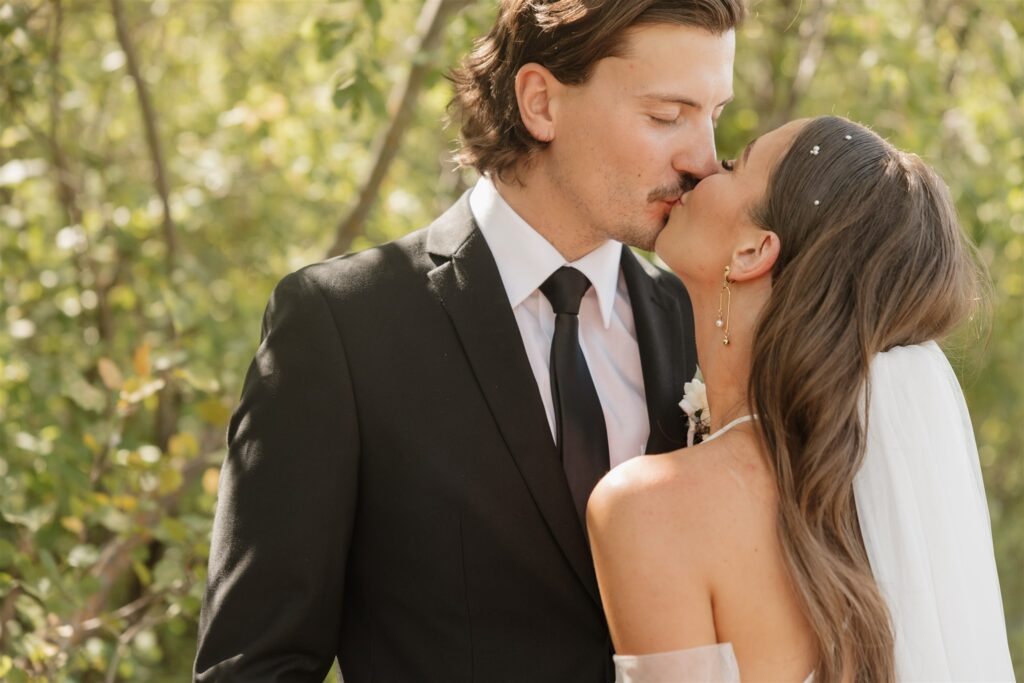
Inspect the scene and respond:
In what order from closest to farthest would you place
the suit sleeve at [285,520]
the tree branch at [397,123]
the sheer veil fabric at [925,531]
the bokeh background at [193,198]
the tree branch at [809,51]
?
the sheer veil fabric at [925,531] < the suit sleeve at [285,520] < the bokeh background at [193,198] < the tree branch at [397,123] < the tree branch at [809,51]

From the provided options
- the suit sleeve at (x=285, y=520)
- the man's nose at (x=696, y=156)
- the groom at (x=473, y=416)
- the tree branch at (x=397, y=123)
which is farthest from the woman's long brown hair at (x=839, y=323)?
the tree branch at (x=397, y=123)

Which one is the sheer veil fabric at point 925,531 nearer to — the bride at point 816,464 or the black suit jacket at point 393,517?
the bride at point 816,464

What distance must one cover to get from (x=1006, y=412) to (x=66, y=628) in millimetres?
4926

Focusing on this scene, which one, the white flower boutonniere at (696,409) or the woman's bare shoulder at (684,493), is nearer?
the woman's bare shoulder at (684,493)

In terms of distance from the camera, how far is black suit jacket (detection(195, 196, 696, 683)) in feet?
6.75

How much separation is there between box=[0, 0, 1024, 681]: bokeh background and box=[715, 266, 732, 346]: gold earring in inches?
24.5

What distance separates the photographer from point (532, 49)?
2.56 meters

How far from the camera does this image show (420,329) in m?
2.22

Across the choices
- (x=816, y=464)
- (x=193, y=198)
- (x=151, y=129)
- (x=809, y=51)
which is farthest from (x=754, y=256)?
(x=809, y=51)

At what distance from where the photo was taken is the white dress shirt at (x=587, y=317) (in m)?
2.33

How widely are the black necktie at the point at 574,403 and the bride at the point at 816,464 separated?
9.3 inches

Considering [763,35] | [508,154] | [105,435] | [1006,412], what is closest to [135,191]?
[105,435]

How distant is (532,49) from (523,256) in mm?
523

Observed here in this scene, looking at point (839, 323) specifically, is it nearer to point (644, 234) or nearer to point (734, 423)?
point (734, 423)
